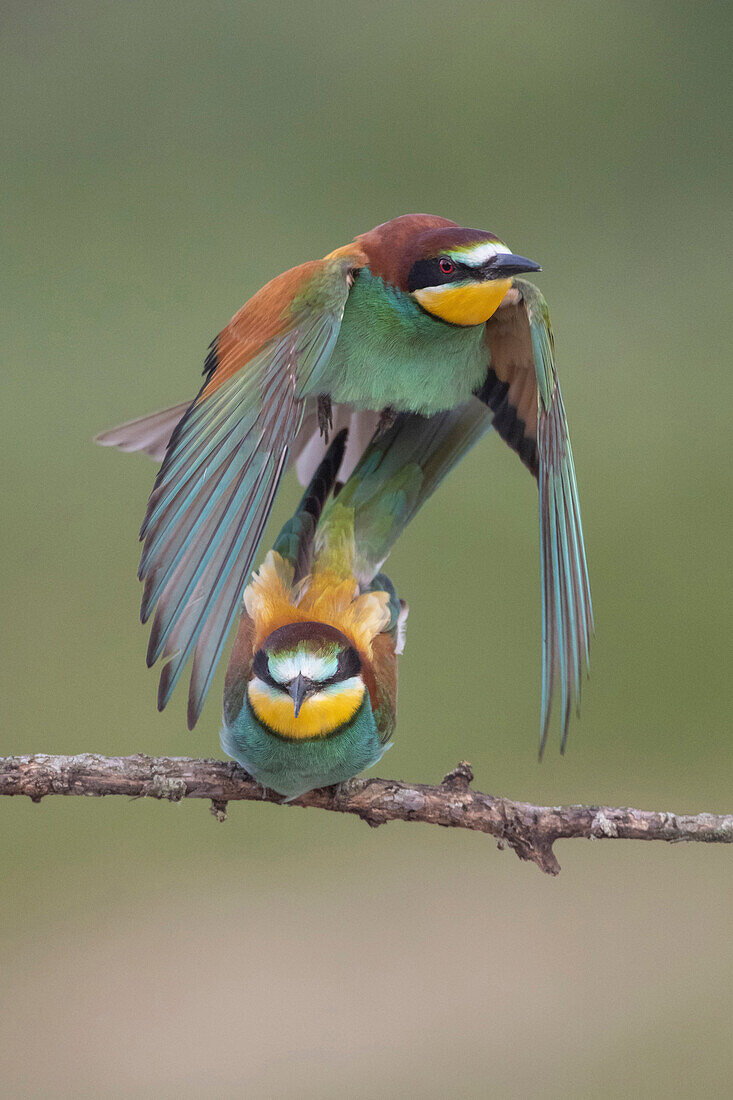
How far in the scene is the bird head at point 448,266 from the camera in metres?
1.12

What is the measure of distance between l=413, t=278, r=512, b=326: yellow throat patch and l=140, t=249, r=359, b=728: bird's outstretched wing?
84 millimetres

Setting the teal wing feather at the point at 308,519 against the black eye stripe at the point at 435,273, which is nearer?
the black eye stripe at the point at 435,273

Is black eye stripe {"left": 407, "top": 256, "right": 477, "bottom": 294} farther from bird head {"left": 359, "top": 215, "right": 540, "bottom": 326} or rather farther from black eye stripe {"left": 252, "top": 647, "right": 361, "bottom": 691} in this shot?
black eye stripe {"left": 252, "top": 647, "right": 361, "bottom": 691}

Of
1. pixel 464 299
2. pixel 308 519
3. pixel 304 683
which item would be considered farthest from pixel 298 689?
pixel 464 299

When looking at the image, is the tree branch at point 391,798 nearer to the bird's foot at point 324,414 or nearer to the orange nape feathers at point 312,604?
the orange nape feathers at point 312,604

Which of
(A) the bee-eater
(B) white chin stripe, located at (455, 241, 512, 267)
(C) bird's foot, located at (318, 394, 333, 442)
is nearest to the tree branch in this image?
(A) the bee-eater

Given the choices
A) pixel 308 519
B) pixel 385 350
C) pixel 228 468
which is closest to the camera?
pixel 228 468

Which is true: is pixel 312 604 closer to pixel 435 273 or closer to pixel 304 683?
pixel 304 683

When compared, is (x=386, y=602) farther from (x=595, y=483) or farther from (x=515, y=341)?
(x=595, y=483)

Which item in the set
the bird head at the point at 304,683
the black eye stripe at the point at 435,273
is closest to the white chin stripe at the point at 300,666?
the bird head at the point at 304,683

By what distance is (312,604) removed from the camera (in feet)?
4.19

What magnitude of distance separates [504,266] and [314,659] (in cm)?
40

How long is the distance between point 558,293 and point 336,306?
7.38 feet

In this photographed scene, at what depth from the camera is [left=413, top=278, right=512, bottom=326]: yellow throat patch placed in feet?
3.75
